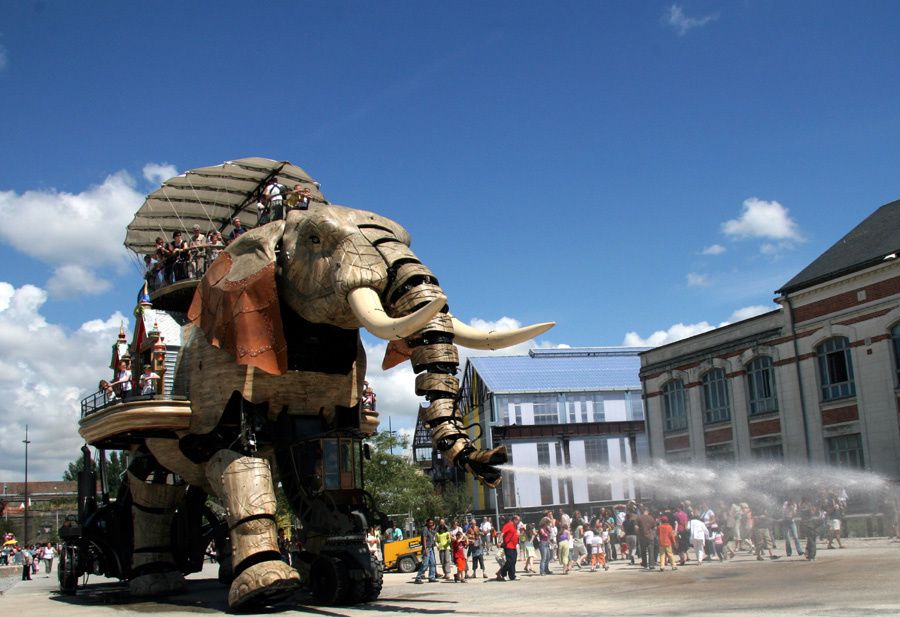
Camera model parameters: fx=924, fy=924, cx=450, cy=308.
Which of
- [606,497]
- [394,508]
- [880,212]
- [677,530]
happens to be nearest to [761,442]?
[880,212]

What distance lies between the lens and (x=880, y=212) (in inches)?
1415

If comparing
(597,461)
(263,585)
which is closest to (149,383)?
(263,585)

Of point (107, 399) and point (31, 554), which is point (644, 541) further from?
point (31, 554)

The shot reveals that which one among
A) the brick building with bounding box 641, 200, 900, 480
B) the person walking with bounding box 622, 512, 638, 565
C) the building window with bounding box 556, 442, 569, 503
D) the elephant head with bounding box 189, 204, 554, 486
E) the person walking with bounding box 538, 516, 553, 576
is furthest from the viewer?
the building window with bounding box 556, 442, 569, 503

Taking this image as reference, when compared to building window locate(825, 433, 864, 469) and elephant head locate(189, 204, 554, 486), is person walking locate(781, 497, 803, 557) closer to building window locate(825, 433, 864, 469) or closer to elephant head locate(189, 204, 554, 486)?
building window locate(825, 433, 864, 469)

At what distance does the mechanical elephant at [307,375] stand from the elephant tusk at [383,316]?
0.7 inches

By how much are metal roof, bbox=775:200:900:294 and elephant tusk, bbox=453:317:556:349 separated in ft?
76.2

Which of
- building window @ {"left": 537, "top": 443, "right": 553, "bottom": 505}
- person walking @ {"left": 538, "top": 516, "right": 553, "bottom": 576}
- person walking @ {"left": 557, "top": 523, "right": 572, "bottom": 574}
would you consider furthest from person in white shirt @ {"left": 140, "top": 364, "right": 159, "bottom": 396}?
building window @ {"left": 537, "top": 443, "right": 553, "bottom": 505}

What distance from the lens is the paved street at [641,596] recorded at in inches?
435

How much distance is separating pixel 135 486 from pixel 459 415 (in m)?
7.37

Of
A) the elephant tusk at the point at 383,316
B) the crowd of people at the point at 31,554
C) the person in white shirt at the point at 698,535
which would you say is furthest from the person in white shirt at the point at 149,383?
the crowd of people at the point at 31,554

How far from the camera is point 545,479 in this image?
5638cm

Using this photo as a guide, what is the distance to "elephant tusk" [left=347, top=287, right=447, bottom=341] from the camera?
10.2 m

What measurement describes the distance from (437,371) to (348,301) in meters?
1.58
